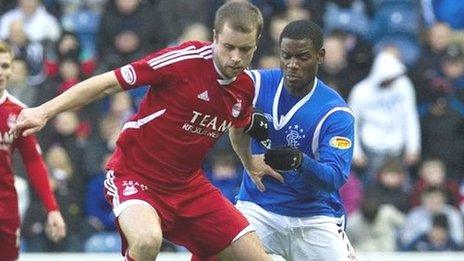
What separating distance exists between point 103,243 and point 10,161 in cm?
416

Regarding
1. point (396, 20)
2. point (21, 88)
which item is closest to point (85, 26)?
point (21, 88)

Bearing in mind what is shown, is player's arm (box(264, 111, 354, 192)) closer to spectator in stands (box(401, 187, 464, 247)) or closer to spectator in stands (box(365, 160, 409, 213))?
spectator in stands (box(401, 187, 464, 247))

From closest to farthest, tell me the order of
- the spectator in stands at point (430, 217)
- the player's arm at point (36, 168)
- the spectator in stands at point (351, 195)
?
1. the player's arm at point (36, 168)
2. the spectator in stands at point (430, 217)
3. the spectator in stands at point (351, 195)

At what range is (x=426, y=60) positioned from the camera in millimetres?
14961

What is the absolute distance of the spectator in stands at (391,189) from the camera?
1378 centimetres

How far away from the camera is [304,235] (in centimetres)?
905

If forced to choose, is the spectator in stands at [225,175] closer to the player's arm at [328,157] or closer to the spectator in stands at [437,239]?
the spectator in stands at [437,239]

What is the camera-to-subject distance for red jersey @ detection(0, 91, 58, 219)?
9.62 meters

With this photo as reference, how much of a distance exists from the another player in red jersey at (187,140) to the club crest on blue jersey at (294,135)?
1.17ft

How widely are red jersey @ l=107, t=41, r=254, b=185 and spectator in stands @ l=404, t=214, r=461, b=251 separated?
5253mm

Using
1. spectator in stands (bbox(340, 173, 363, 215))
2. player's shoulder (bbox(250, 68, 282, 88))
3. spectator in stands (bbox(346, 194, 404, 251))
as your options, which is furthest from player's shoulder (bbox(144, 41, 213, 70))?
spectator in stands (bbox(340, 173, 363, 215))

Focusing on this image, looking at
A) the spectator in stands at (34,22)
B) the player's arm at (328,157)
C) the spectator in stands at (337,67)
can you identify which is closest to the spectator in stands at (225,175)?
the spectator in stands at (337,67)

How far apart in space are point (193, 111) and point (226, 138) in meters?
5.80

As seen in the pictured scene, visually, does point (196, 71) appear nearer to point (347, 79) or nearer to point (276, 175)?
point (276, 175)
